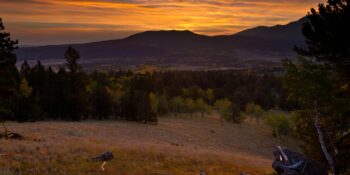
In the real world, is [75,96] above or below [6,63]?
below

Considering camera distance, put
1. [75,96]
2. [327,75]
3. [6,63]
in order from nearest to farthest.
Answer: [327,75] < [6,63] < [75,96]

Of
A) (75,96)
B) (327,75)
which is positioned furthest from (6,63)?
(75,96)

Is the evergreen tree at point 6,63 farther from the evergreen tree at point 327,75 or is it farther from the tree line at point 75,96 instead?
the evergreen tree at point 327,75

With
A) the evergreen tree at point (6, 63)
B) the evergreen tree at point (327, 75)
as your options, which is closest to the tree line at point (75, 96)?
the evergreen tree at point (6, 63)

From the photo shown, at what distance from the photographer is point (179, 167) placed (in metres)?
32.8

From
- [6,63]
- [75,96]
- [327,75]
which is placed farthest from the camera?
[75,96]

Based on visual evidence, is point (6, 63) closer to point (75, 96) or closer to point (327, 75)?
point (327, 75)

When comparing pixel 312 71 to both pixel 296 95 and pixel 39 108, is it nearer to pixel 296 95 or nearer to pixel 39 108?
pixel 296 95

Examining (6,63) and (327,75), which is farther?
(6,63)

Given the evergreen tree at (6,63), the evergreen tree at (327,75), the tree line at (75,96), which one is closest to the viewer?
the evergreen tree at (327,75)

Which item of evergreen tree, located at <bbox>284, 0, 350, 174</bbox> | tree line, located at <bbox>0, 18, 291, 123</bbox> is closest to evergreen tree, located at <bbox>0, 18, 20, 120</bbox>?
tree line, located at <bbox>0, 18, 291, 123</bbox>

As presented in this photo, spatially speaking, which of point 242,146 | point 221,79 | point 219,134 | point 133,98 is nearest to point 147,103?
point 133,98

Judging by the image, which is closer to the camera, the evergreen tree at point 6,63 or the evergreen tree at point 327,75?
the evergreen tree at point 327,75

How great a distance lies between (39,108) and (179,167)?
48.5 metres
